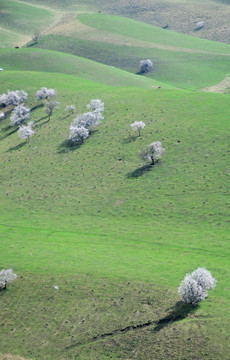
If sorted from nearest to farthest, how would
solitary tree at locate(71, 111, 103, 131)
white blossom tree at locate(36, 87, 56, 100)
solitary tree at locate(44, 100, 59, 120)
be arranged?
1. solitary tree at locate(71, 111, 103, 131)
2. solitary tree at locate(44, 100, 59, 120)
3. white blossom tree at locate(36, 87, 56, 100)

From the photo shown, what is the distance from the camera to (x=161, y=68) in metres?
184

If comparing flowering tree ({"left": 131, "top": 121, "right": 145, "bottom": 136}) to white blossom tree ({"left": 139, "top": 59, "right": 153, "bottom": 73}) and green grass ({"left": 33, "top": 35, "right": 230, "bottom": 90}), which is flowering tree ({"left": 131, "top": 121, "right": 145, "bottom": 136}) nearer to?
green grass ({"left": 33, "top": 35, "right": 230, "bottom": 90})

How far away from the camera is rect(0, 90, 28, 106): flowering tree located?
429ft

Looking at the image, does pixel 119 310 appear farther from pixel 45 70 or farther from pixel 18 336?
pixel 45 70

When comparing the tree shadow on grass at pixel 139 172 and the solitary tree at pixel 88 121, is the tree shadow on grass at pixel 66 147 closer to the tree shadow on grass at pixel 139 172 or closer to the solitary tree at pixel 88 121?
the solitary tree at pixel 88 121

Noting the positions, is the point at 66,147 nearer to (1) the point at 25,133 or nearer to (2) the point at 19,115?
(1) the point at 25,133

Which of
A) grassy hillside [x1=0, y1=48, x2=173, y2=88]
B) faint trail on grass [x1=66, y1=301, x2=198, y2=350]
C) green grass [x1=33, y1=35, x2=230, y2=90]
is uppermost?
faint trail on grass [x1=66, y1=301, x2=198, y2=350]

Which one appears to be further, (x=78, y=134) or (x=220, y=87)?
(x=220, y=87)

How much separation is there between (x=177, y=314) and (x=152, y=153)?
4279 centimetres

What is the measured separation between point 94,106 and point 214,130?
32.2 metres

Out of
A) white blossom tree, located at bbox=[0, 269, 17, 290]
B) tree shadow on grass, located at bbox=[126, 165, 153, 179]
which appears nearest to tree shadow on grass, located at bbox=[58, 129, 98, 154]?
tree shadow on grass, located at bbox=[126, 165, 153, 179]

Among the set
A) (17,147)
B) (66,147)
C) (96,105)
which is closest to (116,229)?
(66,147)

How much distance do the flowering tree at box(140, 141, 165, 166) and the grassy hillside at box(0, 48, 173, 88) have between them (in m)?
67.5

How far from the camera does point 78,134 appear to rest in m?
104
